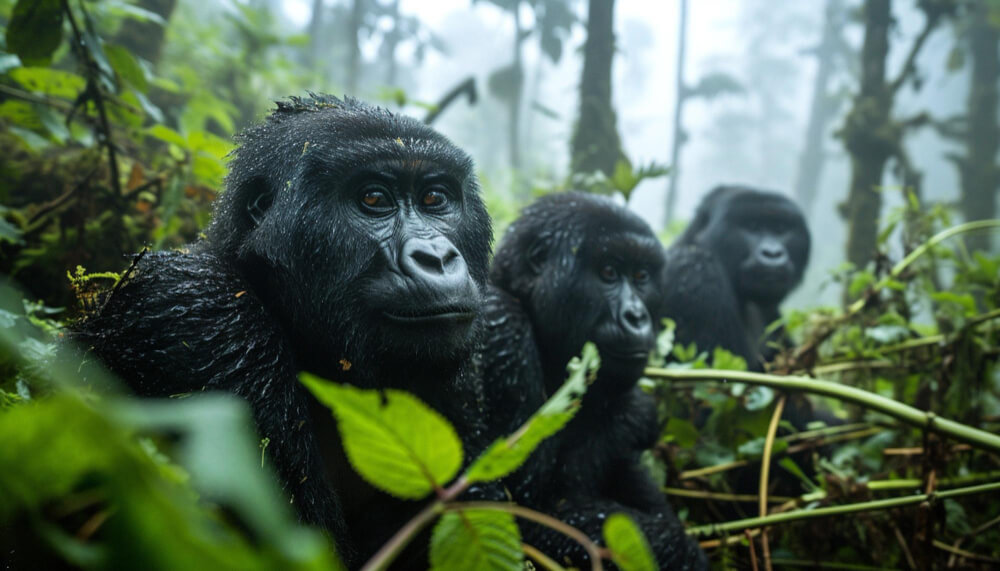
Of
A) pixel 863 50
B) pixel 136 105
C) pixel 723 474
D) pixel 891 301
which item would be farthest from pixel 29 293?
pixel 863 50

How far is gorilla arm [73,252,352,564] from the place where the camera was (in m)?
1.57

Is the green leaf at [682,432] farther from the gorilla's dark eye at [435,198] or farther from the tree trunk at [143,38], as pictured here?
the tree trunk at [143,38]

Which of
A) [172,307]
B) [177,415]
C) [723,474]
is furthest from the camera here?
[723,474]

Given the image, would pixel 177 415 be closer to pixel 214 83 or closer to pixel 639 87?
pixel 214 83

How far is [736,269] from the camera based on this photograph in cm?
516

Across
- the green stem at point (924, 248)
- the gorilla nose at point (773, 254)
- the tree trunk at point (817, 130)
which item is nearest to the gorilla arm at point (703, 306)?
the gorilla nose at point (773, 254)

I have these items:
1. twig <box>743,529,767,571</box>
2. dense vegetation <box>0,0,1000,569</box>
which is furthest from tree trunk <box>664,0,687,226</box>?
twig <box>743,529,767,571</box>

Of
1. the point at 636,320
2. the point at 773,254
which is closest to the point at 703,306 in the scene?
the point at 773,254

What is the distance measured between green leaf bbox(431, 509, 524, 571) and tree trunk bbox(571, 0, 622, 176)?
6.33 meters

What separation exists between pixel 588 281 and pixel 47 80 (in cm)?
298

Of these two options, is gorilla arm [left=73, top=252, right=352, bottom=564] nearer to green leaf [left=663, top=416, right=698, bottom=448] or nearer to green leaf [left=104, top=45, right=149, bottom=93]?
green leaf [left=104, top=45, right=149, bottom=93]

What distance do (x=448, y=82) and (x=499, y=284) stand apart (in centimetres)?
5439

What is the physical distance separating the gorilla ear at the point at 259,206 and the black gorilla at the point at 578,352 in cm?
107

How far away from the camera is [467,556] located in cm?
68
